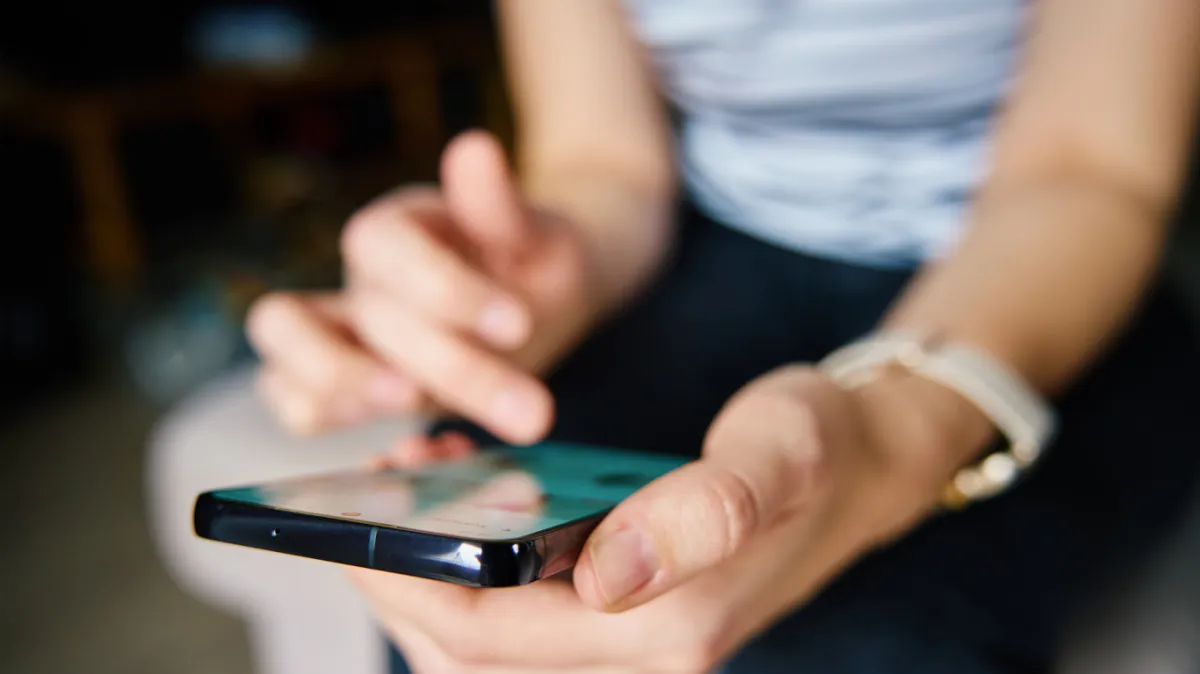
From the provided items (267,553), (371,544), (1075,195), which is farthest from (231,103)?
(371,544)

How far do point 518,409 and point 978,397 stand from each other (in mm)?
191

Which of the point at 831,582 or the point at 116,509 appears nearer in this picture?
the point at 831,582

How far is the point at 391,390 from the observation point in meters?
0.44

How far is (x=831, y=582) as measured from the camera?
14.2 inches

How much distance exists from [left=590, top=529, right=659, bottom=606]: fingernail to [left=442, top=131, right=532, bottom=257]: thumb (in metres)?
0.19

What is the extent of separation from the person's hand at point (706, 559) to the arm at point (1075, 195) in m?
0.12

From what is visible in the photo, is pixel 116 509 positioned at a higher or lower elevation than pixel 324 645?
lower

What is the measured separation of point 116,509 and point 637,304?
1038mm

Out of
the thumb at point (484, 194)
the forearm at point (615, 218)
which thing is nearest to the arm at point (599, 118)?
the forearm at point (615, 218)

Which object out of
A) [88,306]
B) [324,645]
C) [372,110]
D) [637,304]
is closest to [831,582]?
[637,304]

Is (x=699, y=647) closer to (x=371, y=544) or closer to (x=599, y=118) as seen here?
(x=371, y=544)

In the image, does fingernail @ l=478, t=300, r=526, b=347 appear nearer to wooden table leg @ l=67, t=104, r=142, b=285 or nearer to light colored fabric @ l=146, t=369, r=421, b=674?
light colored fabric @ l=146, t=369, r=421, b=674

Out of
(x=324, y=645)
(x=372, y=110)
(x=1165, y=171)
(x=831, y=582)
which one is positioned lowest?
(x=324, y=645)

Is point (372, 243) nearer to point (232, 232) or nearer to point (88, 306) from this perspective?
point (88, 306)
